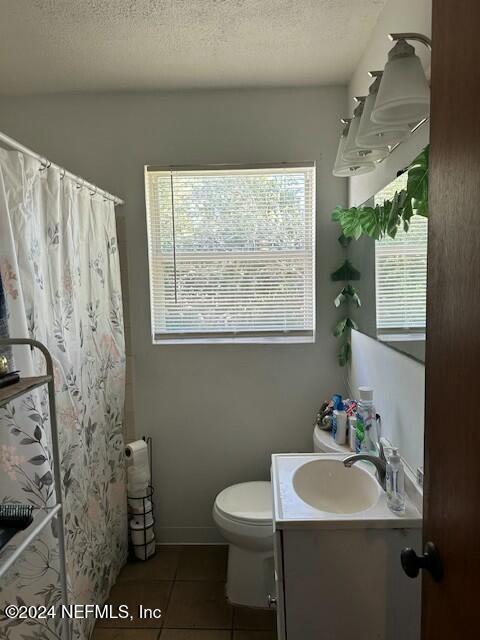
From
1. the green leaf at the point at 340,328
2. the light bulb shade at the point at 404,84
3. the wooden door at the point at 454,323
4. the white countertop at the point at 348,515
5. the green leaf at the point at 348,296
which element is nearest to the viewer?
the wooden door at the point at 454,323

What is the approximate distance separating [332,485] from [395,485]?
1.22 ft

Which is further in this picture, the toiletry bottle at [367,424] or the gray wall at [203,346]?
the gray wall at [203,346]

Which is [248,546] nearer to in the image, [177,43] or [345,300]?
[345,300]

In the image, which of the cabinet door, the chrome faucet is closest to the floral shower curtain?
the cabinet door

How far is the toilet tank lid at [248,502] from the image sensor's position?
5.99ft

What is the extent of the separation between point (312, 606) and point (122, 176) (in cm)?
212

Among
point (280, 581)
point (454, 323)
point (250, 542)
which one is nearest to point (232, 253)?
point (250, 542)

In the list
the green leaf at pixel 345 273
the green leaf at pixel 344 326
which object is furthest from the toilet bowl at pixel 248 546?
the green leaf at pixel 345 273

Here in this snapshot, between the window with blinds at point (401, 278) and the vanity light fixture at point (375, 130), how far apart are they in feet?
0.40

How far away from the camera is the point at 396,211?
1.28 meters

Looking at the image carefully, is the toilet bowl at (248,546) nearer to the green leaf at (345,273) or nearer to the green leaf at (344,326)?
the green leaf at (344,326)

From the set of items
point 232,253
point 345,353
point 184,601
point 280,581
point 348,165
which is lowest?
point 184,601

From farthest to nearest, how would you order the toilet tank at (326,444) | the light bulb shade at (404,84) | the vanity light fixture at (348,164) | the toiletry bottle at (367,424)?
the toilet tank at (326,444), the toiletry bottle at (367,424), the vanity light fixture at (348,164), the light bulb shade at (404,84)

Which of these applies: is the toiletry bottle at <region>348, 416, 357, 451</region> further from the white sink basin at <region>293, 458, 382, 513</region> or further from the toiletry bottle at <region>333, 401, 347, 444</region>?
the white sink basin at <region>293, 458, 382, 513</region>
